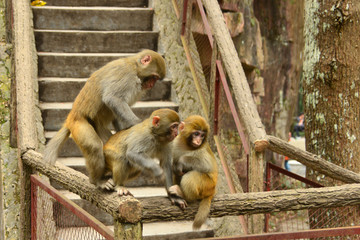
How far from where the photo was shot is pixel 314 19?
578 cm

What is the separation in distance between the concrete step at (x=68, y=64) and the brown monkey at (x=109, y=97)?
2450 millimetres

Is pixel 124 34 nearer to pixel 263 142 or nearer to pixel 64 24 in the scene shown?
pixel 64 24

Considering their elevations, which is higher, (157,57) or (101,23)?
(101,23)

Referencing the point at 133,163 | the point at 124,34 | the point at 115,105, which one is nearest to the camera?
the point at 133,163

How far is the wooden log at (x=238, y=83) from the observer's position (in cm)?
434

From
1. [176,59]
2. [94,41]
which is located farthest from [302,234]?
[94,41]

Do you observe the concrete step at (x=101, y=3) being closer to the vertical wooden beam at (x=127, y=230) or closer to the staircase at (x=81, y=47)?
the staircase at (x=81, y=47)

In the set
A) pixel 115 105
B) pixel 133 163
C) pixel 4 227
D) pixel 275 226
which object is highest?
pixel 115 105

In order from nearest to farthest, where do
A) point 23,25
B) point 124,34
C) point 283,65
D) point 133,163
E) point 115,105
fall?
point 133,163 < point 115,105 < point 23,25 < point 124,34 < point 283,65

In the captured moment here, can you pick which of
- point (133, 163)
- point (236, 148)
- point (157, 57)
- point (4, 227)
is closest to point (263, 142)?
Answer: point (157, 57)

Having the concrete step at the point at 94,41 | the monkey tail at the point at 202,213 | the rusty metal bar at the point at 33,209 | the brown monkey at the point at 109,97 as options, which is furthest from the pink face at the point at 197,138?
the concrete step at the point at 94,41

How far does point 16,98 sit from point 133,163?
211 centimetres

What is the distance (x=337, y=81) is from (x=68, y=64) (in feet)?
10.4

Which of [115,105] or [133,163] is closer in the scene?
[133,163]
